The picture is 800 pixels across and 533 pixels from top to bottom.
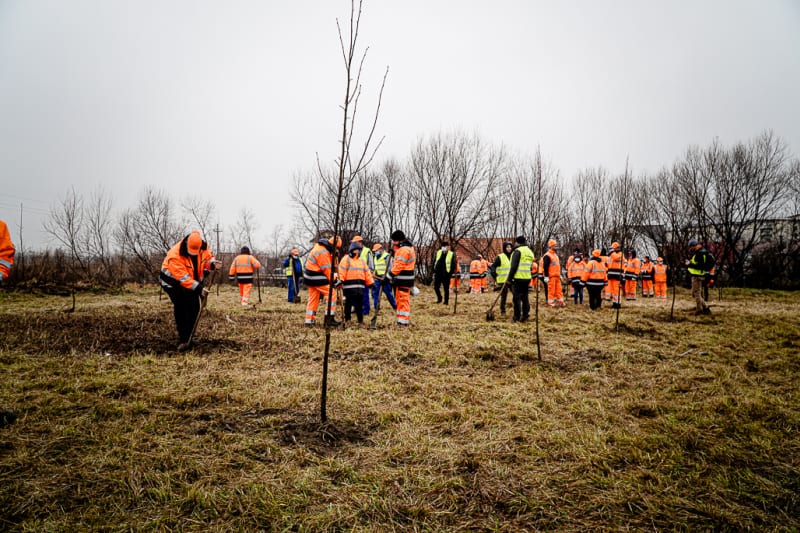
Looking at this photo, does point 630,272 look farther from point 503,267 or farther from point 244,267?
point 244,267

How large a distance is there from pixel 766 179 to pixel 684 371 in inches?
953

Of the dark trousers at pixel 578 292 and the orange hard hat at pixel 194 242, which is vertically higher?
the orange hard hat at pixel 194 242

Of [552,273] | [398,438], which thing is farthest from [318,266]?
[552,273]

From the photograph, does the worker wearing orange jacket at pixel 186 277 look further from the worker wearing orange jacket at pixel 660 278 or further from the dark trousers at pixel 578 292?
the worker wearing orange jacket at pixel 660 278

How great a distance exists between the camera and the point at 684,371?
513 centimetres

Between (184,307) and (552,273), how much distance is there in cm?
1019

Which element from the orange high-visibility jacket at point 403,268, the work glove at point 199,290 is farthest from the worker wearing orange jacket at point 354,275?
the work glove at point 199,290

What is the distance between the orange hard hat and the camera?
5.93m

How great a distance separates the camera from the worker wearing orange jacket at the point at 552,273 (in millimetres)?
11375

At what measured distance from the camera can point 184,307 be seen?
6102mm

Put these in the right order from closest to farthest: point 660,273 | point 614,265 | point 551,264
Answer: point 551,264 → point 614,265 → point 660,273

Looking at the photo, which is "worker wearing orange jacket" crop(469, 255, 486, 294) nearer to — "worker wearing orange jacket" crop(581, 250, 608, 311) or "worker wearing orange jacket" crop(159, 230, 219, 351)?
"worker wearing orange jacket" crop(581, 250, 608, 311)

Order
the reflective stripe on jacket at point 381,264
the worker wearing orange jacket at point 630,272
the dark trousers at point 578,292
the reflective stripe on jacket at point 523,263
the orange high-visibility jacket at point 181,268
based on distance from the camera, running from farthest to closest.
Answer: the worker wearing orange jacket at point 630,272, the dark trousers at point 578,292, the reflective stripe on jacket at point 381,264, the reflective stripe on jacket at point 523,263, the orange high-visibility jacket at point 181,268

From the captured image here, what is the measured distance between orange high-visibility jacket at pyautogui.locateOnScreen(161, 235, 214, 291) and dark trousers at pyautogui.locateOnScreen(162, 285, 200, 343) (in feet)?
0.46
